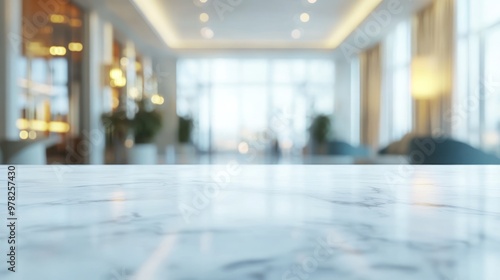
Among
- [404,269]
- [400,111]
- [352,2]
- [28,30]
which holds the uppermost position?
[352,2]

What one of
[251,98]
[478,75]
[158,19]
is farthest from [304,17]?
[251,98]

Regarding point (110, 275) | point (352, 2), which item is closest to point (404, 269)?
point (110, 275)

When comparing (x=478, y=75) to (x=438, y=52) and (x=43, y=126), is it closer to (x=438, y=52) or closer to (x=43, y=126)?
(x=438, y=52)

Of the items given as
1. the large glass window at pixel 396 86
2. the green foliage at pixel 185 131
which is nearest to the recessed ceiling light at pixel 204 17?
the large glass window at pixel 396 86

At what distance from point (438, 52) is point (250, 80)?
8827 millimetres

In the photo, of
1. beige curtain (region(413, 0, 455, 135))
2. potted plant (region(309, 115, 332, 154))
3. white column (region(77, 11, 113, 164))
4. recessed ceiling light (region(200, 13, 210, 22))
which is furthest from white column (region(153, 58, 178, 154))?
beige curtain (region(413, 0, 455, 135))

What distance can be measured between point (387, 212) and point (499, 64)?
738 centimetres

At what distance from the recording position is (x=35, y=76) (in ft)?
25.3

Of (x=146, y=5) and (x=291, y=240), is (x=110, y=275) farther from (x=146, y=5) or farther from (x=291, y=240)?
(x=146, y=5)

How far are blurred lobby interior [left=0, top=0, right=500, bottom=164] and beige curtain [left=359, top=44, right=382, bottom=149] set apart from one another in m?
0.06

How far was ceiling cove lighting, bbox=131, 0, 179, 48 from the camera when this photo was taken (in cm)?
1010

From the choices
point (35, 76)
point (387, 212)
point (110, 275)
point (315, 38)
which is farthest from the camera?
point (315, 38)

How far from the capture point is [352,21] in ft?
39.0

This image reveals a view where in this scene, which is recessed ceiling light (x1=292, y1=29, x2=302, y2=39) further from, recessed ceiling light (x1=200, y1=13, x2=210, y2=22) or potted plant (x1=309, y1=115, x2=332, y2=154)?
potted plant (x1=309, y1=115, x2=332, y2=154)
